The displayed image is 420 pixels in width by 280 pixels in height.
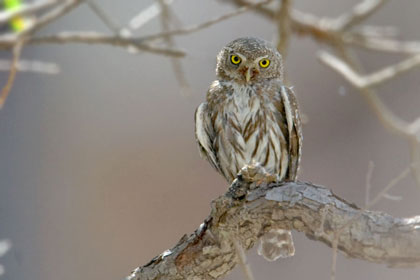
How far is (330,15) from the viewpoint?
986 centimetres

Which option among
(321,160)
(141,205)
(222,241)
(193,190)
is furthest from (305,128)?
(222,241)

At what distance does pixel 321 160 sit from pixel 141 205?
229 centimetres

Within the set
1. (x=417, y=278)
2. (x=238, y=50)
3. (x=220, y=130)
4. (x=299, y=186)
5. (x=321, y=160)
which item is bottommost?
(x=299, y=186)

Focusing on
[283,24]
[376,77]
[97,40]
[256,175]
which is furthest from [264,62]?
[256,175]

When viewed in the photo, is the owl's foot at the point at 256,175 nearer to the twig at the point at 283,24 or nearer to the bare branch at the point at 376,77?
the bare branch at the point at 376,77

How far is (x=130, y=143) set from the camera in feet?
30.2

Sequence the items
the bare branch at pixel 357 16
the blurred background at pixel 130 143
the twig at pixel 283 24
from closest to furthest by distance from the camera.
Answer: the twig at pixel 283 24 → the bare branch at pixel 357 16 → the blurred background at pixel 130 143

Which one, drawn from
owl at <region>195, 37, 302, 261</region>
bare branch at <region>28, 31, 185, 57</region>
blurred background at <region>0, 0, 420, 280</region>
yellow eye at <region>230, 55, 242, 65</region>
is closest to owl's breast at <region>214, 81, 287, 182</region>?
owl at <region>195, 37, 302, 261</region>

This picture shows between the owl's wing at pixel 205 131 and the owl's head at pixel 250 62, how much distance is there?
307mm

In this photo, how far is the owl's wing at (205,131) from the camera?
4773 millimetres

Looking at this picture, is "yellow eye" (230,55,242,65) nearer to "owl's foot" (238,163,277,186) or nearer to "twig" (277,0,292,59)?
"twig" (277,0,292,59)

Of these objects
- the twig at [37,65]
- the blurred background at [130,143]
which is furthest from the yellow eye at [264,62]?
the blurred background at [130,143]

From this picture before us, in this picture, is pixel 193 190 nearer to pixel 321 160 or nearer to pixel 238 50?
pixel 321 160

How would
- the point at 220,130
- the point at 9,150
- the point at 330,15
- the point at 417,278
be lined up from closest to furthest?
the point at 220,130, the point at 417,278, the point at 9,150, the point at 330,15
